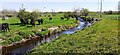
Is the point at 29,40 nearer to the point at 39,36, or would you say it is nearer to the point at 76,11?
the point at 39,36

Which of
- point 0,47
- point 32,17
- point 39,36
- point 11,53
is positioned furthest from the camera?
point 32,17

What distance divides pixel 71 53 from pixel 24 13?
58029 millimetres

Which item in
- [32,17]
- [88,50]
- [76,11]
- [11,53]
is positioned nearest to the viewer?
[88,50]

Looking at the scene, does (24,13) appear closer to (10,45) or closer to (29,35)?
(29,35)

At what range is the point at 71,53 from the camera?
2245cm

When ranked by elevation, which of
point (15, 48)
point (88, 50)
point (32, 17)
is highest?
point (88, 50)

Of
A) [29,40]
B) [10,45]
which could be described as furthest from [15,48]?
[29,40]

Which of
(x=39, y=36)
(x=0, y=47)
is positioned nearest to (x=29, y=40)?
(x=39, y=36)

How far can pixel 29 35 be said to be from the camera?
44969 mm

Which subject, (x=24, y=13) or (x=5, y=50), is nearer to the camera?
(x=5, y=50)

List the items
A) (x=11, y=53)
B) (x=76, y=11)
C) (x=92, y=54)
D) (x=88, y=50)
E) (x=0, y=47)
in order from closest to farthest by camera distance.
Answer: (x=92, y=54) < (x=88, y=50) < (x=11, y=53) < (x=0, y=47) < (x=76, y=11)

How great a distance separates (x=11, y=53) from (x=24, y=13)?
48630 millimetres

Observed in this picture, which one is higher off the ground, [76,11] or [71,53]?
[71,53]

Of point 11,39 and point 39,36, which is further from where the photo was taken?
point 39,36
